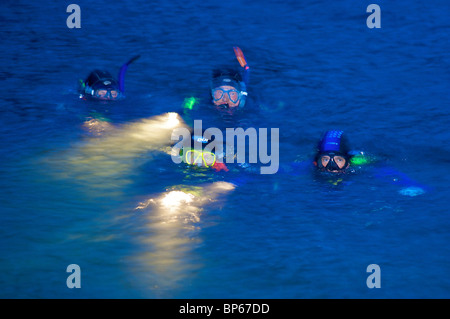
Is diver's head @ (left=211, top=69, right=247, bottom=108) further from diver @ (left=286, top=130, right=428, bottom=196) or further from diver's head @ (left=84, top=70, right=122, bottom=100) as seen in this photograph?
diver @ (left=286, top=130, right=428, bottom=196)

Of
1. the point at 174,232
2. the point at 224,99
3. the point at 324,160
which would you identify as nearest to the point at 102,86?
the point at 224,99

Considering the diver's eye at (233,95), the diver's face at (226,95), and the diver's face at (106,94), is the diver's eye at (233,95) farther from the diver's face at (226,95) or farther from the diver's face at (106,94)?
the diver's face at (106,94)

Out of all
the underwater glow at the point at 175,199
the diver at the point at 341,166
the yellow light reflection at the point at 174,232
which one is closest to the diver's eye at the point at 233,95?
the diver at the point at 341,166

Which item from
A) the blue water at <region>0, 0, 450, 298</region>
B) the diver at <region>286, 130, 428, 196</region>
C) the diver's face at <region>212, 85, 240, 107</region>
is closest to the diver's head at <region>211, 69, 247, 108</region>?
the diver's face at <region>212, 85, 240, 107</region>

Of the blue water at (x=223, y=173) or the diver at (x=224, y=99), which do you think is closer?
the blue water at (x=223, y=173)

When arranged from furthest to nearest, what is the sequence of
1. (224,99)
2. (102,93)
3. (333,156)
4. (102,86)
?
(102,93) < (102,86) < (224,99) < (333,156)

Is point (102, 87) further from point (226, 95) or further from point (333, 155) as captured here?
point (333, 155)
